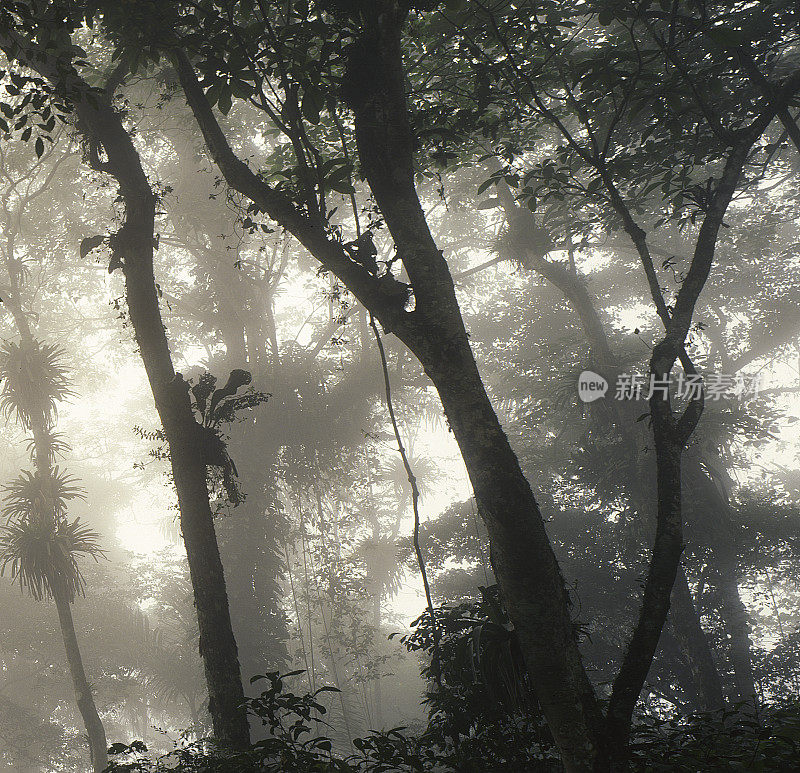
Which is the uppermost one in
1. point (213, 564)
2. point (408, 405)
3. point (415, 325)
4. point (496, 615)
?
point (408, 405)

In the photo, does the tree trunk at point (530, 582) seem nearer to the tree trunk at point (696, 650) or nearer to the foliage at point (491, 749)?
the foliage at point (491, 749)

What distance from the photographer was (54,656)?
2005 centimetres

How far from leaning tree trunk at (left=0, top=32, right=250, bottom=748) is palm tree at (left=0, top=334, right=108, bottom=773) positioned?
7.23 m

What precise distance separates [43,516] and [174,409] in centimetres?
811

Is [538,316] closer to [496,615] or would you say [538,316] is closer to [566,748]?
[496,615]

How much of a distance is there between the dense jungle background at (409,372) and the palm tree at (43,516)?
0.24 ft

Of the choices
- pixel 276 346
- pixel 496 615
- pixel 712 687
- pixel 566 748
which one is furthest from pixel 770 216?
pixel 566 748

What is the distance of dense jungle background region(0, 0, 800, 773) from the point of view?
121 inches

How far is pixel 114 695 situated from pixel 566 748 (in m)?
23.1

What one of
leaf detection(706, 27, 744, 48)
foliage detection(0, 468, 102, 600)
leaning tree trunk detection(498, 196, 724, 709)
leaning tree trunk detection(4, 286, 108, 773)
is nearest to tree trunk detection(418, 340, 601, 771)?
leaf detection(706, 27, 744, 48)

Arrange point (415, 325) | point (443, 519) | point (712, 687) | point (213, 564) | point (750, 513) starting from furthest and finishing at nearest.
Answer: point (443, 519), point (750, 513), point (712, 687), point (213, 564), point (415, 325)

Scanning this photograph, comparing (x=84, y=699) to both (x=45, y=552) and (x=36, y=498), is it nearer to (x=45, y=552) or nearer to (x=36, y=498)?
(x=45, y=552)

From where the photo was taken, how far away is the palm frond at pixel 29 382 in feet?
36.8

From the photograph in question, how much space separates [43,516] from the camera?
36.3 feet
